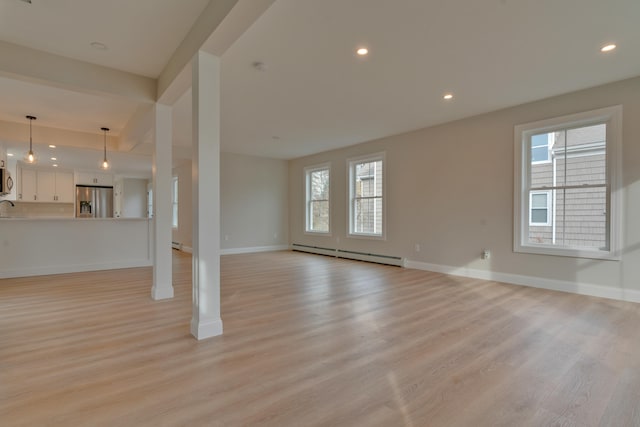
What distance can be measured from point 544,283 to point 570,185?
1.39 meters

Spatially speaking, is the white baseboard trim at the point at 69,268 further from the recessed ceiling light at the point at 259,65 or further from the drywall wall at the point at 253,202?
the recessed ceiling light at the point at 259,65

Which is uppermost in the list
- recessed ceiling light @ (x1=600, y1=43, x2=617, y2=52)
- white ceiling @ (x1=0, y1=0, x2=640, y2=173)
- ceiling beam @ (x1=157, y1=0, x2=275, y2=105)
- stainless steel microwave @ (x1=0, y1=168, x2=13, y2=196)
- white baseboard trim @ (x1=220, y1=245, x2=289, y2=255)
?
recessed ceiling light @ (x1=600, y1=43, x2=617, y2=52)

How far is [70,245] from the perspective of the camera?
17.9 ft

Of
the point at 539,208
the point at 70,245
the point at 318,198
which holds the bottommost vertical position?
the point at 70,245

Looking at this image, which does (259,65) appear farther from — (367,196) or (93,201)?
(93,201)

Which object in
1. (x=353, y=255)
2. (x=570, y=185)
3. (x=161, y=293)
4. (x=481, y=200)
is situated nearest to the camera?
(x=161, y=293)

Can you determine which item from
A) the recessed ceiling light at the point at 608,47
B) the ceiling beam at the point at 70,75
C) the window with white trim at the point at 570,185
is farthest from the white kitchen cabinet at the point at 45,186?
the recessed ceiling light at the point at 608,47

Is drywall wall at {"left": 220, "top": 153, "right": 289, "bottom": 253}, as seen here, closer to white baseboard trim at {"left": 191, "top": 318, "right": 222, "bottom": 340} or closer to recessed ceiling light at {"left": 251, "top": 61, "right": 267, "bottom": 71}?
recessed ceiling light at {"left": 251, "top": 61, "right": 267, "bottom": 71}

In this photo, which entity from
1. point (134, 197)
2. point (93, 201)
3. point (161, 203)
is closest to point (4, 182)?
point (93, 201)

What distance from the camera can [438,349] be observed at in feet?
7.84

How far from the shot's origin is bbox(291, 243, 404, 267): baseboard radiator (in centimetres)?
625

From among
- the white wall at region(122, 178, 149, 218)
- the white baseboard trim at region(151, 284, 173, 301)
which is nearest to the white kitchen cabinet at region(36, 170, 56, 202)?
the white wall at region(122, 178, 149, 218)

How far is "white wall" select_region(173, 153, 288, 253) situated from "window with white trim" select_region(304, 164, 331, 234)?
0.85 meters

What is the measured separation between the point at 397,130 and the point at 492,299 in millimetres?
3494
